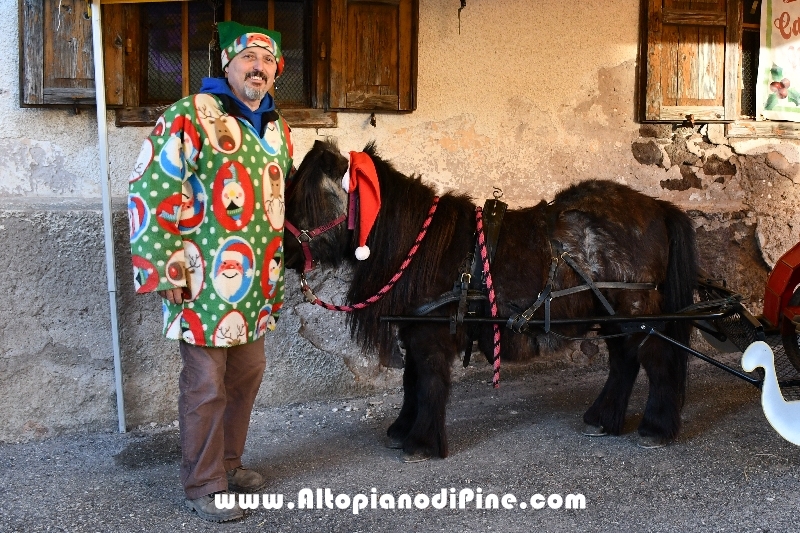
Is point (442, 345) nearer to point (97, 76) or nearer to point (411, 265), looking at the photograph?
point (411, 265)

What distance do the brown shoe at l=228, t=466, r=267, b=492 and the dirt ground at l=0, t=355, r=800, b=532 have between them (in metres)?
0.06

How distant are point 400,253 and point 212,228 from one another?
98cm

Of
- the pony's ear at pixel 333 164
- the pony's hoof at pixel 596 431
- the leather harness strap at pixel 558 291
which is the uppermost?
the pony's ear at pixel 333 164

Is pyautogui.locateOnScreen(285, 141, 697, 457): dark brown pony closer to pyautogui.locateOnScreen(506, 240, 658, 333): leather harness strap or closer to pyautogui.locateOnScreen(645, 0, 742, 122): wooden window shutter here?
pyautogui.locateOnScreen(506, 240, 658, 333): leather harness strap

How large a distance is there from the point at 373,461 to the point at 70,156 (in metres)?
2.30

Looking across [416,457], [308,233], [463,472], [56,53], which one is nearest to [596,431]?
[463,472]

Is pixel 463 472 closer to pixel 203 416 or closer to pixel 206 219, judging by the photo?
pixel 203 416

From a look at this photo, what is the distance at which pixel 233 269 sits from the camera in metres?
3.19

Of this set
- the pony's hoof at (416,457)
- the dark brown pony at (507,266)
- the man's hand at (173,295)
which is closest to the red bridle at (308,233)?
the dark brown pony at (507,266)

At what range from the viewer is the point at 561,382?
5316mm

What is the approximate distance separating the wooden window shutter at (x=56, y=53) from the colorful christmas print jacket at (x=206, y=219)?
1248 mm

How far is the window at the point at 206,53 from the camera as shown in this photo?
4035 millimetres

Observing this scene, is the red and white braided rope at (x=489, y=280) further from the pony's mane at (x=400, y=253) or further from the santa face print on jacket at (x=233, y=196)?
the santa face print on jacket at (x=233, y=196)

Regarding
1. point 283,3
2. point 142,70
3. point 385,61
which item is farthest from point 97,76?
point 385,61
